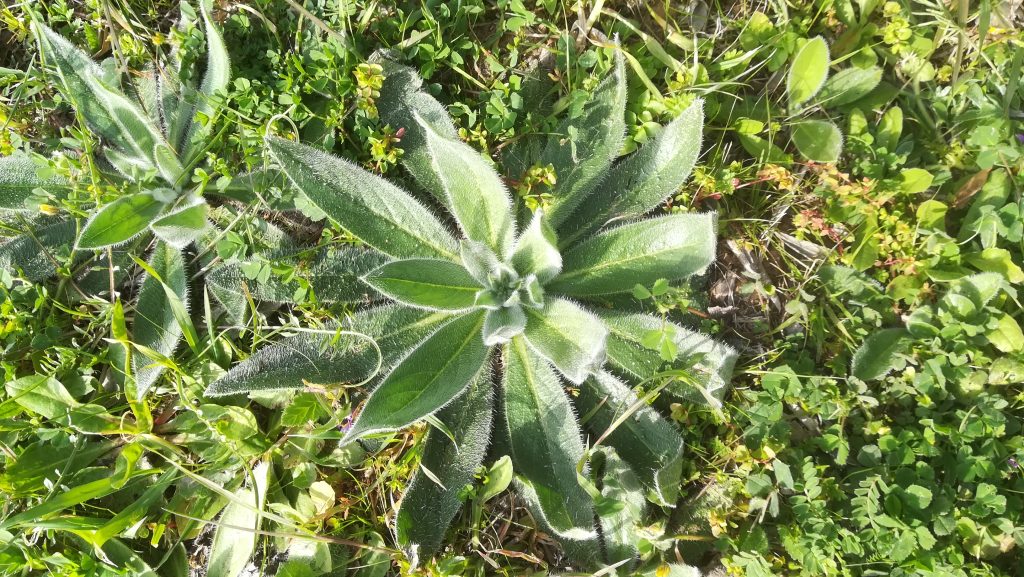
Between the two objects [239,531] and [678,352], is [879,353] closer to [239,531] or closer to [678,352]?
[678,352]

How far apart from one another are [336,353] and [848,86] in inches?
106

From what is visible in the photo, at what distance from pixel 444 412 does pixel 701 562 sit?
1314mm

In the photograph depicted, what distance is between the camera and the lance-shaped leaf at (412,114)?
307 cm

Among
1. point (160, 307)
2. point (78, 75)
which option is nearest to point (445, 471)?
point (160, 307)

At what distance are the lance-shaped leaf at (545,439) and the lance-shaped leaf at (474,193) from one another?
0.47 meters

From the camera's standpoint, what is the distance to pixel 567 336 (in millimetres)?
2754

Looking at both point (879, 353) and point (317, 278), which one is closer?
point (317, 278)

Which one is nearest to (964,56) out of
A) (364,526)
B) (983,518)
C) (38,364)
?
(983,518)

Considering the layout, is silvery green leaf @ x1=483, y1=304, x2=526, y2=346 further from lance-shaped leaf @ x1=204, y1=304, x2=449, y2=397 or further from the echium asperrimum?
lance-shaped leaf @ x1=204, y1=304, x2=449, y2=397

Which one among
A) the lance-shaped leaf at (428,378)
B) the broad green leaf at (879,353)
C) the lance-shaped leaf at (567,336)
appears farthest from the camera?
the broad green leaf at (879,353)

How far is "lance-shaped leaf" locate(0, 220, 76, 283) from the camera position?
3.05 m

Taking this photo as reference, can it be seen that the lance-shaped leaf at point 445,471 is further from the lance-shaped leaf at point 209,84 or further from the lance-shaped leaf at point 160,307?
the lance-shaped leaf at point 209,84

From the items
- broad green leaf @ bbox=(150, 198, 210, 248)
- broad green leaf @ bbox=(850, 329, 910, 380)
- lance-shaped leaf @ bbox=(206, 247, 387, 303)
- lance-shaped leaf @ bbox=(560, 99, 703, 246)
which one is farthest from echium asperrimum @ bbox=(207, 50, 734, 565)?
broad green leaf @ bbox=(850, 329, 910, 380)

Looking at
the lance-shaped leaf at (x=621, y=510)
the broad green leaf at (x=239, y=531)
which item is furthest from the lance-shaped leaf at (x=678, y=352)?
the broad green leaf at (x=239, y=531)
